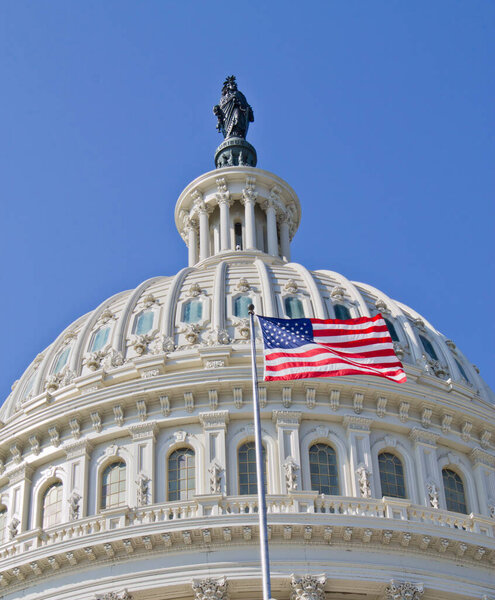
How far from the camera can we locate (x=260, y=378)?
57.8 metres

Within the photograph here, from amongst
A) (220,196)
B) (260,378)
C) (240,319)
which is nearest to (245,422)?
(260,378)

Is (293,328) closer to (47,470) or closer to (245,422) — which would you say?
(245,422)

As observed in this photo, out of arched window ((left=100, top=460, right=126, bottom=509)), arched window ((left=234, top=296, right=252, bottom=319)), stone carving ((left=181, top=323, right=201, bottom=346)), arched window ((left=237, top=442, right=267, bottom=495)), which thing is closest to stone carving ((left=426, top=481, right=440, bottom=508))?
arched window ((left=237, top=442, right=267, bottom=495))

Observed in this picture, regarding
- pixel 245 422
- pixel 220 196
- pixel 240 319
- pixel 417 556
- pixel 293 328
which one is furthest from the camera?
pixel 220 196

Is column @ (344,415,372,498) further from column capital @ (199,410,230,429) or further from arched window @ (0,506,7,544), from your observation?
arched window @ (0,506,7,544)

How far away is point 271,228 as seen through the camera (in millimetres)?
76500

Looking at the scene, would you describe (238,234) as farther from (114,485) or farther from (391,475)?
(114,485)

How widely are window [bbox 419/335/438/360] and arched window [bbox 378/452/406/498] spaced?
26.2 feet

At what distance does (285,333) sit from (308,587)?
28.5ft

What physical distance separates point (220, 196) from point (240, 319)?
15.9m

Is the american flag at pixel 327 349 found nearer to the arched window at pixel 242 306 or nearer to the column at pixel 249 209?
the arched window at pixel 242 306

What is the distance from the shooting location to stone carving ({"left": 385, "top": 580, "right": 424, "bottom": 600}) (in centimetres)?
4969

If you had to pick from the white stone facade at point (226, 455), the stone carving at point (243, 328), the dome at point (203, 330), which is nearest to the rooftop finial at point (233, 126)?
the white stone facade at point (226, 455)

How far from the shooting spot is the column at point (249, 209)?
74.8 meters
